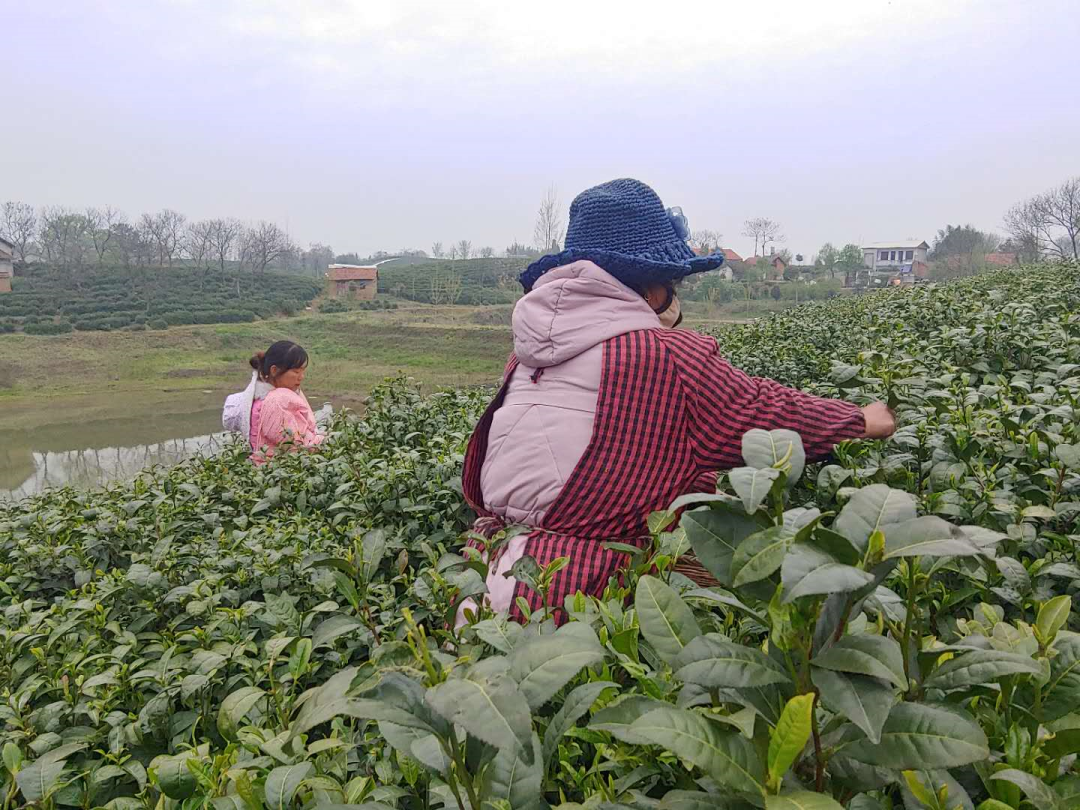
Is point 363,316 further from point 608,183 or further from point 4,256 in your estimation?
point 608,183

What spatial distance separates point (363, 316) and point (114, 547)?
38.6 meters

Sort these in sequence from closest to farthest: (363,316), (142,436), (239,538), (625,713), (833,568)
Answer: (833,568), (625,713), (239,538), (142,436), (363,316)

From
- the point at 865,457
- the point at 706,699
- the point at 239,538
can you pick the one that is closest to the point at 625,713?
the point at 706,699

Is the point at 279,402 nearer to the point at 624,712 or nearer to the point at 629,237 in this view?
the point at 629,237

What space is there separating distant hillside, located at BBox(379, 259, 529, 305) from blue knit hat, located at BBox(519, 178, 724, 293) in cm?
4125

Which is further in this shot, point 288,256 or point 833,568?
point 288,256

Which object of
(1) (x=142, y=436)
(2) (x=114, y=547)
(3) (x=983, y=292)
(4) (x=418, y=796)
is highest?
(3) (x=983, y=292)

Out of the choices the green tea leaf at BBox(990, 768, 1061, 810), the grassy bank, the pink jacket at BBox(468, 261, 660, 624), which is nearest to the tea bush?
the green tea leaf at BBox(990, 768, 1061, 810)

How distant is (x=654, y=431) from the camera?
1.56m

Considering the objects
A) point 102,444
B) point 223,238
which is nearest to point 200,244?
point 223,238

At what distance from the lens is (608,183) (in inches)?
73.1

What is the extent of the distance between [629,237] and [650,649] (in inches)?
43.2

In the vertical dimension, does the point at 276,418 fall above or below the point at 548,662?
below

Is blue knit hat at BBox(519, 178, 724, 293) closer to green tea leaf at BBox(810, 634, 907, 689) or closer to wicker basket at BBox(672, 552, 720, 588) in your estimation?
wicker basket at BBox(672, 552, 720, 588)
